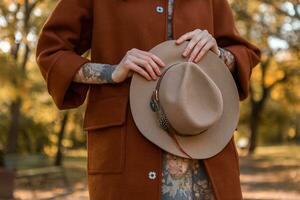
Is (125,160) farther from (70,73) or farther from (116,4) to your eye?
(116,4)

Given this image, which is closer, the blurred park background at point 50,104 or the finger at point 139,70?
the finger at point 139,70

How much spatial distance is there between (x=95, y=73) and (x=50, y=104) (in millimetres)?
25816

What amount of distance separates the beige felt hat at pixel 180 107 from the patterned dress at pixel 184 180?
4 cm

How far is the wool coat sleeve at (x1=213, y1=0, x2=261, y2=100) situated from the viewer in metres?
2.11

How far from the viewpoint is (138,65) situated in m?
1.89

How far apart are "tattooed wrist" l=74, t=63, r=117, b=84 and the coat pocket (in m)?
0.07

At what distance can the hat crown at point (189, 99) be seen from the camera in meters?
1.86

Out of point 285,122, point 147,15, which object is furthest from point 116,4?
point 285,122


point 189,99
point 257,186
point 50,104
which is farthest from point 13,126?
point 189,99

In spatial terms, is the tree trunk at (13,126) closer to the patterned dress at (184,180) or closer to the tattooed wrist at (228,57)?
the tattooed wrist at (228,57)

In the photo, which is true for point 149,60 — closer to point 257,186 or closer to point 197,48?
point 197,48

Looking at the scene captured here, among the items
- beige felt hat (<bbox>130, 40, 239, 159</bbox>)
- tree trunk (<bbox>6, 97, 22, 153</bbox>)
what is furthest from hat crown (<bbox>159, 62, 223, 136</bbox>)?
tree trunk (<bbox>6, 97, 22, 153</bbox>)

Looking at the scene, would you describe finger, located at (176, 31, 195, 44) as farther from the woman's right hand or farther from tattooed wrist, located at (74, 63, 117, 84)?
tattooed wrist, located at (74, 63, 117, 84)

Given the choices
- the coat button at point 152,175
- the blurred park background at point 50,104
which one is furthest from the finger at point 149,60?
the blurred park background at point 50,104
